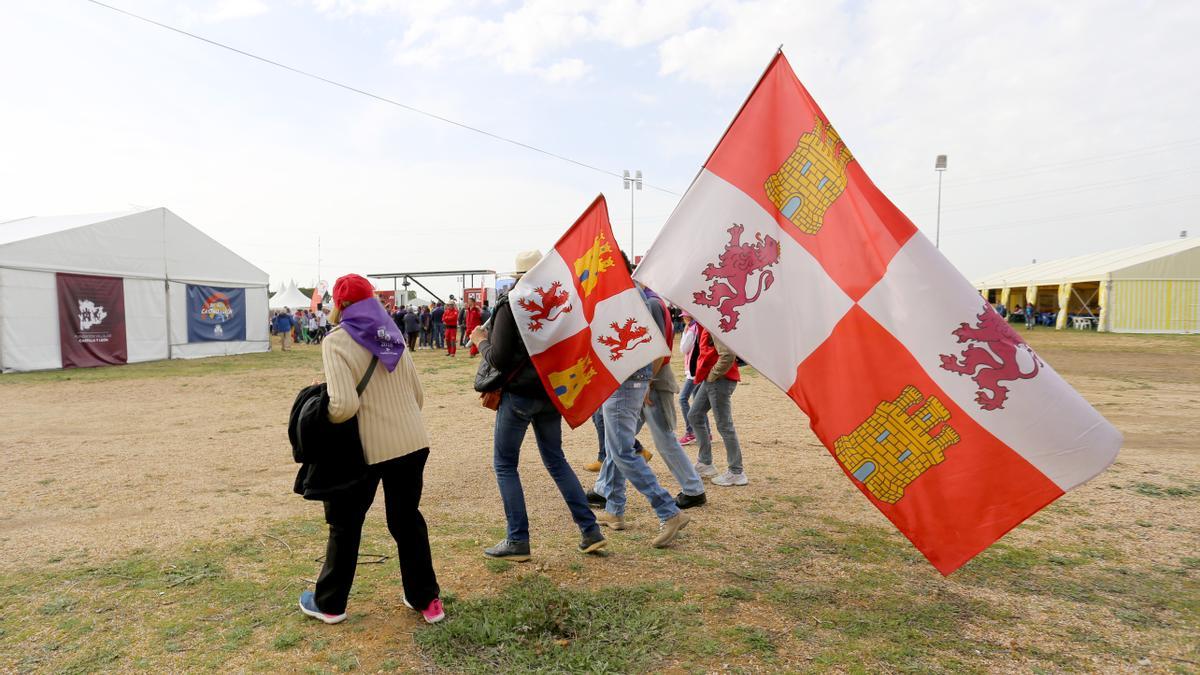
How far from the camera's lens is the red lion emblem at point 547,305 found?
3.83 meters

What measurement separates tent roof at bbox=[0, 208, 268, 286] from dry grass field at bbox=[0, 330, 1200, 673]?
42.4 feet

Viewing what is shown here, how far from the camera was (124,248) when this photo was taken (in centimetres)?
1847

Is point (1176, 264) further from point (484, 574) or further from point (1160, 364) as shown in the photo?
point (484, 574)

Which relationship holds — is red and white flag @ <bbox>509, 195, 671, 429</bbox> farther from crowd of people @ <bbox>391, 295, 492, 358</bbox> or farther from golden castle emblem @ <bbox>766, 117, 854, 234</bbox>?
crowd of people @ <bbox>391, 295, 492, 358</bbox>

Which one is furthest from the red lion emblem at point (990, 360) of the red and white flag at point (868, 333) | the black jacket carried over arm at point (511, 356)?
the black jacket carried over arm at point (511, 356)

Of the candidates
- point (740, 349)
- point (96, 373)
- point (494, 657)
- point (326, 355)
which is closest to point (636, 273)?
point (740, 349)

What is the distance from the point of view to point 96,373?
52.9ft

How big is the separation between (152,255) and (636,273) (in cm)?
2149

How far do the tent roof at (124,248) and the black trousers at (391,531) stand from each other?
17995 mm

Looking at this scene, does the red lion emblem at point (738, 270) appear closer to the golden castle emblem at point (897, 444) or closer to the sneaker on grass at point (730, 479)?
the golden castle emblem at point (897, 444)

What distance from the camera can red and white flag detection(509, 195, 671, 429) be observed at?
3.85m

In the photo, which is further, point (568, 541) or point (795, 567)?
point (568, 541)

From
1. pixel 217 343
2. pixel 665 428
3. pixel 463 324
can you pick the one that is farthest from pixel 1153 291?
pixel 217 343

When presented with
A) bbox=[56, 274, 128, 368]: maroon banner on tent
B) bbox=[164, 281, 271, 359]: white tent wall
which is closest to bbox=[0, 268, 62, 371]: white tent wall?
bbox=[56, 274, 128, 368]: maroon banner on tent
